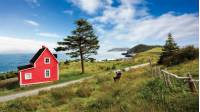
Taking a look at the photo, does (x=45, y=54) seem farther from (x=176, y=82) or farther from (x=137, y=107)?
(x=137, y=107)

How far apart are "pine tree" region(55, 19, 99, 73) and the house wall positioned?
6.39 meters

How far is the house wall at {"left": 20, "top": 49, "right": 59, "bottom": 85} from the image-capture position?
4053 centimetres

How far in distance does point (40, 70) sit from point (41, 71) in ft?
0.82

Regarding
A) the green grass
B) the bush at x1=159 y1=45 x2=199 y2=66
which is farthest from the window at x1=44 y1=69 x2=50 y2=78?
the green grass

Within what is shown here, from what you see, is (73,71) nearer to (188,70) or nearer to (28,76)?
(28,76)

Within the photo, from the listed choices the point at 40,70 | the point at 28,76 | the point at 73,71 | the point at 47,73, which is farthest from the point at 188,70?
the point at 73,71

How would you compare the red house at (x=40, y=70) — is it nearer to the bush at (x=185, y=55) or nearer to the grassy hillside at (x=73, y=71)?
the grassy hillside at (x=73, y=71)

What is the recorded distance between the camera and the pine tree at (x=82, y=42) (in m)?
51.0

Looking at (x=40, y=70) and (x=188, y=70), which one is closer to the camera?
(x=188, y=70)

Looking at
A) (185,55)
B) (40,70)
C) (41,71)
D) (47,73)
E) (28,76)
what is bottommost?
(28,76)

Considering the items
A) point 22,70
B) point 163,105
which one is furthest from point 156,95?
point 22,70

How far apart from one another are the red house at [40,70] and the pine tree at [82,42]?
6.00 metres

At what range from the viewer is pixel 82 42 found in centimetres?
5197

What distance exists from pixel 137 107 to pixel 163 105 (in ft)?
3.43
